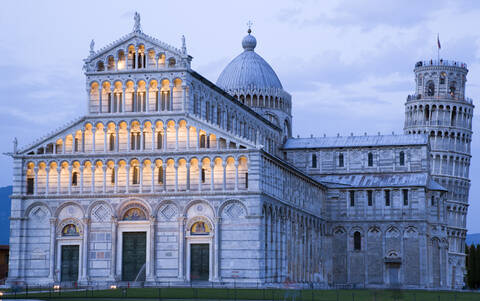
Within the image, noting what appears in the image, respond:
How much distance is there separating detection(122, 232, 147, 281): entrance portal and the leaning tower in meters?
66.2

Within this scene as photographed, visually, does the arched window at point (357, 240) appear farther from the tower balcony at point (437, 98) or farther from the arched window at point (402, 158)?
the tower balcony at point (437, 98)

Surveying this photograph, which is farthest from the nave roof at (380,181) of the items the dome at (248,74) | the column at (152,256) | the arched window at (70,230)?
the arched window at (70,230)

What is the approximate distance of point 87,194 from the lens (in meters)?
71.9

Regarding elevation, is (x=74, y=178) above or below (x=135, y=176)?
below

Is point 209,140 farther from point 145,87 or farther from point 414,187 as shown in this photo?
point 414,187

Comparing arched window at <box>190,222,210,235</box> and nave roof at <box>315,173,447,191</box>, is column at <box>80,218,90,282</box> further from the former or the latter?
nave roof at <box>315,173,447,191</box>

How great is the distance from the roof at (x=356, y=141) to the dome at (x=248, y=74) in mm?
7129

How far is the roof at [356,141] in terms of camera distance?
98938mm

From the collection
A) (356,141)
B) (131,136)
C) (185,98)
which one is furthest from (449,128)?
Result: (131,136)

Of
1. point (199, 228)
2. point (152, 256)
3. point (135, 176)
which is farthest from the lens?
point (135, 176)

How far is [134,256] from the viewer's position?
2795 inches

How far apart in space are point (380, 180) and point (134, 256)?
35279mm

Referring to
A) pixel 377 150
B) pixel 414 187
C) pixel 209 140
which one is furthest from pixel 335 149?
pixel 209 140

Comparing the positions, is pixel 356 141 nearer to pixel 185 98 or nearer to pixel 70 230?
pixel 185 98
